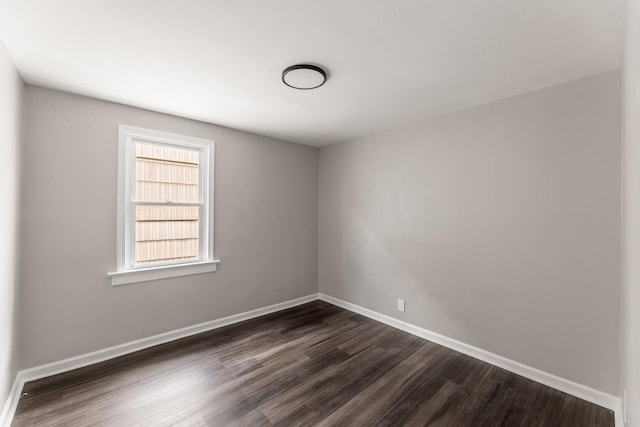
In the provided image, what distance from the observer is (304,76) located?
6.63 ft

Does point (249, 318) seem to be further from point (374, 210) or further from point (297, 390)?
point (374, 210)

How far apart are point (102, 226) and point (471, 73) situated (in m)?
3.36

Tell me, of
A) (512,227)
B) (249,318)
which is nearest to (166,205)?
(249,318)

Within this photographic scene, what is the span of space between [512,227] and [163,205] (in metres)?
3.40

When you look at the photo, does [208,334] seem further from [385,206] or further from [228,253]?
[385,206]

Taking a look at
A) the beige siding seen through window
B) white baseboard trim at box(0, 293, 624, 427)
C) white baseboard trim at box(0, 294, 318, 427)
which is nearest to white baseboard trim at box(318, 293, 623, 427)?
white baseboard trim at box(0, 293, 624, 427)

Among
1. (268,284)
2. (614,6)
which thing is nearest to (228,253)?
(268,284)

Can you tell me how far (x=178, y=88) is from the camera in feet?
7.49

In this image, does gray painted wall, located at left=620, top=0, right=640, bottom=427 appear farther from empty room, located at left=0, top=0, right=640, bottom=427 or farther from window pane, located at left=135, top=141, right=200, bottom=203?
window pane, located at left=135, top=141, right=200, bottom=203

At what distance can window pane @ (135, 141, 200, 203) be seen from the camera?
279cm

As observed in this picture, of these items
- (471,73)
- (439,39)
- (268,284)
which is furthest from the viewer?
(268,284)

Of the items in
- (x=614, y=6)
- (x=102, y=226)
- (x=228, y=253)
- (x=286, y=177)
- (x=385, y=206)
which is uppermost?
(x=614, y=6)

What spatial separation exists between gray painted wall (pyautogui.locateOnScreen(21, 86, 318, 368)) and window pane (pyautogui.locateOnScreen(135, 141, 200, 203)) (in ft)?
0.71

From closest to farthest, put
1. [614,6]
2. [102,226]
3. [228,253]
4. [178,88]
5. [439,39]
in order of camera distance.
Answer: [614,6], [439,39], [178,88], [102,226], [228,253]
